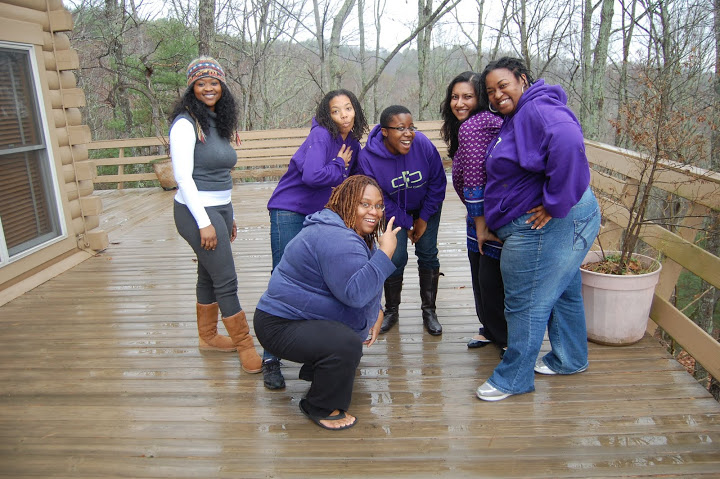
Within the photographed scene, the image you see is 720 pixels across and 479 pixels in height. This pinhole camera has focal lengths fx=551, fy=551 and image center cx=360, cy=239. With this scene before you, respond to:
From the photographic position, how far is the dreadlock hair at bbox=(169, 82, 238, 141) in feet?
8.71

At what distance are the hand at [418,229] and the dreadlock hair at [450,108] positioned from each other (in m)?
0.42

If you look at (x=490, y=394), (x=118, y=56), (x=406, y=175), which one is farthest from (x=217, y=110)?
(x=118, y=56)

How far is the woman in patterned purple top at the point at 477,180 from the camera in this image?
2471 mm

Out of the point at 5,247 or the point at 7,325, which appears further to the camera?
the point at 5,247

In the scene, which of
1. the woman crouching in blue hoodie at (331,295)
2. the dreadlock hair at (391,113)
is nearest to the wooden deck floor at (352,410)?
the woman crouching in blue hoodie at (331,295)

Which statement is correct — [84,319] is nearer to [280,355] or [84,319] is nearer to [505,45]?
[280,355]

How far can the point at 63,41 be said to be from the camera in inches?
187

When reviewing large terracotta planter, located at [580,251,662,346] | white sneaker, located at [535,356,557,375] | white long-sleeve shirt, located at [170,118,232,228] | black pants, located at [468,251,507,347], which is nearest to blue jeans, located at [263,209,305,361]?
white long-sleeve shirt, located at [170,118,232,228]

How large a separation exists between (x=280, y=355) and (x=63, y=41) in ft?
12.9

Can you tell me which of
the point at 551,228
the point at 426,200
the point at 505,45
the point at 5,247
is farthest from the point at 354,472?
the point at 505,45

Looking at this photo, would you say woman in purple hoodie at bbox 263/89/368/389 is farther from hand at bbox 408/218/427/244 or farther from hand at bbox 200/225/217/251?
hand at bbox 408/218/427/244

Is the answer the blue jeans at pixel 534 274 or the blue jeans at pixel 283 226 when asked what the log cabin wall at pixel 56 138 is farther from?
the blue jeans at pixel 534 274

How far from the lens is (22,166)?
14.3ft

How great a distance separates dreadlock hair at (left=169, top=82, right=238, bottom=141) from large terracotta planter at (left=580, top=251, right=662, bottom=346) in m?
2.00
